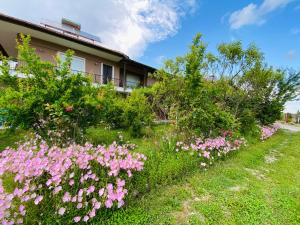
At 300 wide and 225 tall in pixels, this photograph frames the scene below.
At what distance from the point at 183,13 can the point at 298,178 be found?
10.7m

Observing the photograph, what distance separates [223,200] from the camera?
11.1ft

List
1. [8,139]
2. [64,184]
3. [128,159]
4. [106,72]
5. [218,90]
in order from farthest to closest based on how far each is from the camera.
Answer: [106,72]
[218,90]
[8,139]
[128,159]
[64,184]

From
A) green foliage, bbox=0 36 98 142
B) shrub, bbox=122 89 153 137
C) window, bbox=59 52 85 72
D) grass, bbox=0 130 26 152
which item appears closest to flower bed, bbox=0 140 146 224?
green foliage, bbox=0 36 98 142

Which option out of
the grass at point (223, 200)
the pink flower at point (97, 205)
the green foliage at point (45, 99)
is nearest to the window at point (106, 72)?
the green foliage at point (45, 99)

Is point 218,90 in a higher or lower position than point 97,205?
higher

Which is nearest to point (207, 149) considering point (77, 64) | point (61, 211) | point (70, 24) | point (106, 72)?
point (61, 211)

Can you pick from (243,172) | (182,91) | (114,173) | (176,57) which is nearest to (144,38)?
(176,57)

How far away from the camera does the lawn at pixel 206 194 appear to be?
2.84 m

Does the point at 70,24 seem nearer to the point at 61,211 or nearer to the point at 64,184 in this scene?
the point at 64,184

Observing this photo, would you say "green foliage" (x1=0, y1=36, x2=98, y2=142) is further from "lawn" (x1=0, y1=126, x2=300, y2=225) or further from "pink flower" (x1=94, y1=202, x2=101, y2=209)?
"pink flower" (x1=94, y1=202, x2=101, y2=209)

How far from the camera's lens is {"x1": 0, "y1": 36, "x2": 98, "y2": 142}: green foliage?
14.2 feet

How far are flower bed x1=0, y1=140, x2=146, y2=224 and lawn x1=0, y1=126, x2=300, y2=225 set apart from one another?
1.06 ft

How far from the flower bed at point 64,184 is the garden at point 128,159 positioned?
1 cm

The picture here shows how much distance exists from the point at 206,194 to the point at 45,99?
169 inches
